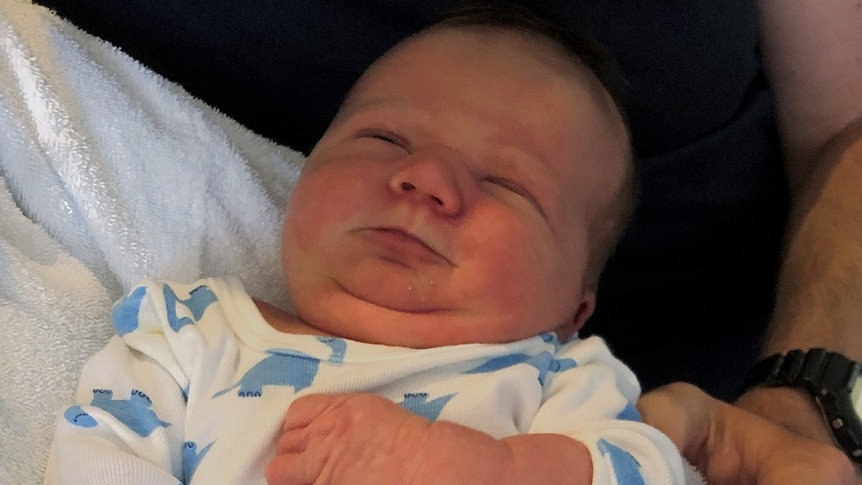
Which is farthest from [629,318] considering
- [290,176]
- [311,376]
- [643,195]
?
[311,376]

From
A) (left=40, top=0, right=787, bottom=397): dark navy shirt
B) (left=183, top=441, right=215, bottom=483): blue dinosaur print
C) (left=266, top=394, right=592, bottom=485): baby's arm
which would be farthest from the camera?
(left=40, top=0, right=787, bottom=397): dark navy shirt

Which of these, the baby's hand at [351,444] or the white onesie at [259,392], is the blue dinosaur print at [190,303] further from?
the baby's hand at [351,444]

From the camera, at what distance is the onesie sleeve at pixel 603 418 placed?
614 millimetres

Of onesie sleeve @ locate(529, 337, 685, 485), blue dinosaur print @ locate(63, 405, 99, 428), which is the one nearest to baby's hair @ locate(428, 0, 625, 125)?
onesie sleeve @ locate(529, 337, 685, 485)

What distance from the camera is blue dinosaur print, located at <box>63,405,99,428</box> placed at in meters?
0.66

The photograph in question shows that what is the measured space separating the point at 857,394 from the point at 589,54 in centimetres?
46

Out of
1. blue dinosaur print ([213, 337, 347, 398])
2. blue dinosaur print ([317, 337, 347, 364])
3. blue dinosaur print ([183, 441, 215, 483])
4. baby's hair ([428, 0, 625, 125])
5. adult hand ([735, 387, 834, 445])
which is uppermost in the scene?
baby's hair ([428, 0, 625, 125])

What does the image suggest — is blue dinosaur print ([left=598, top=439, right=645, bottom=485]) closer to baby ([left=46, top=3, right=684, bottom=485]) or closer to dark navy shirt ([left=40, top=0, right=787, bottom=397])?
baby ([left=46, top=3, right=684, bottom=485])

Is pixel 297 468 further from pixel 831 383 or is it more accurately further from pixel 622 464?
pixel 831 383

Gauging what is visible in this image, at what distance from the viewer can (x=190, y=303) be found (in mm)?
782

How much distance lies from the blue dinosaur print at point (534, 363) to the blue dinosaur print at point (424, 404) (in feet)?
0.14

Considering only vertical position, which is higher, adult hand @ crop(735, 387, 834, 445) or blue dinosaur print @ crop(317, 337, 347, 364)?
blue dinosaur print @ crop(317, 337, 347, 364)

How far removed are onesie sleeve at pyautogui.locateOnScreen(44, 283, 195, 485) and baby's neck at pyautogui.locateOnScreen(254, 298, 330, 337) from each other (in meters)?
0.09

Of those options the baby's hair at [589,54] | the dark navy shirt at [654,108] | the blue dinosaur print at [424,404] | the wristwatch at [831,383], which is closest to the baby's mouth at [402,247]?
the blue dinosaur print at [424,404]
